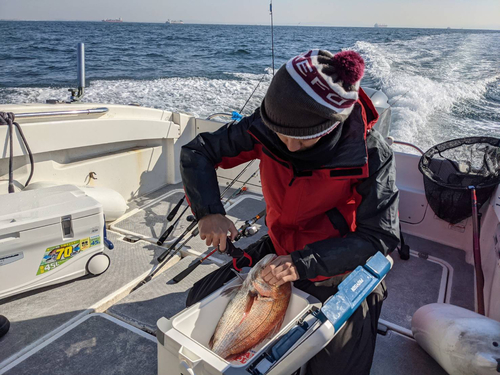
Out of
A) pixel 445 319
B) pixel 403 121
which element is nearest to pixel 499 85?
pixel 403 121

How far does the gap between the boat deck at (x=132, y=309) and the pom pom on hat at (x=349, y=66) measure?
1518 mm

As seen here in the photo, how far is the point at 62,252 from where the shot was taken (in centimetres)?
236

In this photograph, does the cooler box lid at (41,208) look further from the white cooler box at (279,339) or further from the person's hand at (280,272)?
the person's hand at (280,272)

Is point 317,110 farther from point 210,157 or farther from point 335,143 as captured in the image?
point 210,157

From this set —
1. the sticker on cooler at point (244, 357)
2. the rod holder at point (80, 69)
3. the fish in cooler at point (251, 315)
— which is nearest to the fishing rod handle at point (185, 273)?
the fish in cooler at point (251, 315)

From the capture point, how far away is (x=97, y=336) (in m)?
2.11

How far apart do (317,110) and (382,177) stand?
480 millimetres

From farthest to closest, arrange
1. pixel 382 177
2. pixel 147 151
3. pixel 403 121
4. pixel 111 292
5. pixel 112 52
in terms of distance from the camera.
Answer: pixel 112 52, pixel 403 121, pixel 147 151, pixel 111 292, pixel 382 177

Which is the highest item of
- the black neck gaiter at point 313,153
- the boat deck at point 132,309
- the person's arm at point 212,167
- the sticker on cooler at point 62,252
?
the black neck gaiter at point 313,153

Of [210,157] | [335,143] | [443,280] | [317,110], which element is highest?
[317,110]

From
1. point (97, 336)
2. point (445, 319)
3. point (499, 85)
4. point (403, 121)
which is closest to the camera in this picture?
point (445, 319)

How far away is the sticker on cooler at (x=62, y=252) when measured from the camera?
2299mm

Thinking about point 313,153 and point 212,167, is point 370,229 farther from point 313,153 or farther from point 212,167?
point 212,167

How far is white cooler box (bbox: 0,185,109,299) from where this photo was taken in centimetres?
213
